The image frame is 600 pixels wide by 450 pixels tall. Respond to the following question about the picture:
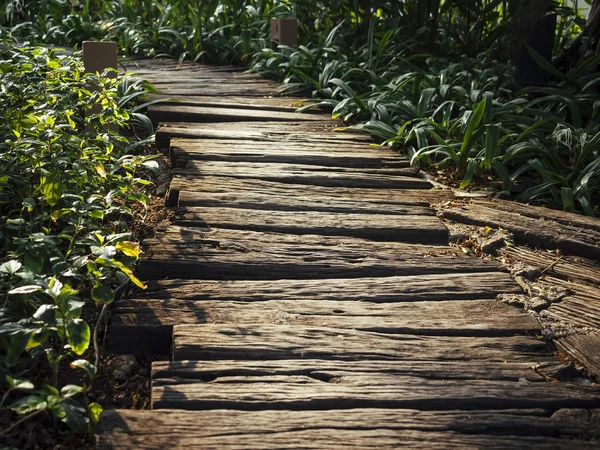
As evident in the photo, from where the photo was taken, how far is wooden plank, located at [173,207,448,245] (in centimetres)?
262

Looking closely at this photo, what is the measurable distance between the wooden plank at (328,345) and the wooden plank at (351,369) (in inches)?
1.3

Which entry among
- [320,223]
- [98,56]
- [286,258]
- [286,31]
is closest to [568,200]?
[320,223]

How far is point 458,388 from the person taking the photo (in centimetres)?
174

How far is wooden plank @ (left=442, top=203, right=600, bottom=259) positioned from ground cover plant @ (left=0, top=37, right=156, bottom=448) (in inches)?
46.1

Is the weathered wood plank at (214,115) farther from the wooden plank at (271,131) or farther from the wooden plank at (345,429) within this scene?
the wooden plank at (345,429)

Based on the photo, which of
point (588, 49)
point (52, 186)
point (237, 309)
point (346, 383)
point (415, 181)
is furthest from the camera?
point (588, 49)

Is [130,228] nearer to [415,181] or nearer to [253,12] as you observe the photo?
[415,181]

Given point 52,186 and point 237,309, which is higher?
point 52,186

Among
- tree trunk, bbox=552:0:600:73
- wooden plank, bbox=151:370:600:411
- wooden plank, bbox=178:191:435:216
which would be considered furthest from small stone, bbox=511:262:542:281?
tree trunk, bbox=552:0:600:73

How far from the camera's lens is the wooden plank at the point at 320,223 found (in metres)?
2.62

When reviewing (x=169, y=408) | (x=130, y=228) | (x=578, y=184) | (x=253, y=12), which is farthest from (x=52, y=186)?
(x=253, y=12)

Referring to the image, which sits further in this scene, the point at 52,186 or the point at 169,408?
the point at 52,186

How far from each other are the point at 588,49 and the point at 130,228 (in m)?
2.77

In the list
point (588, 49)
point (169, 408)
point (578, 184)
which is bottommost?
point (169, 408)
